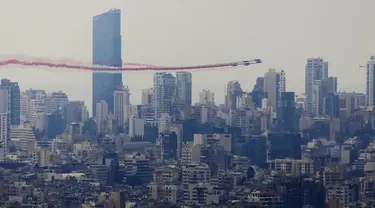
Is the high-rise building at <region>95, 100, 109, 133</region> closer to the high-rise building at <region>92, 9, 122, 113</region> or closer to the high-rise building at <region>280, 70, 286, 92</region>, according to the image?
the high-rise building at <region>92, 9, 122, 113</region>

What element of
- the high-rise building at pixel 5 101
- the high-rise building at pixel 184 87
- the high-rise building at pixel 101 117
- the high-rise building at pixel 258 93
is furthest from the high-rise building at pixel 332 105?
the high-rise building at pixel 5 101

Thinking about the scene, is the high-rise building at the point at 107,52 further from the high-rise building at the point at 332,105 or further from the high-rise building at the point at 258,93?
the high-rise building at the point at 332,105

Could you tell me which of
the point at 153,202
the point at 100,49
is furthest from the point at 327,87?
Answer: the point at 153,202

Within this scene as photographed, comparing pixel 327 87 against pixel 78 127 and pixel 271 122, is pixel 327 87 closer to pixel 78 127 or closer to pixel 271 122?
pixel 271 122

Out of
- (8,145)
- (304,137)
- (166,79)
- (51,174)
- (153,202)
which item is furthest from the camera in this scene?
(166,79)

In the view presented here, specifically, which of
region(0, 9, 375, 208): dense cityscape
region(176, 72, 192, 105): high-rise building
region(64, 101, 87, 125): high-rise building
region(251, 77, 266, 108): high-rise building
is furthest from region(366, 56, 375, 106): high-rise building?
region(64, 101, 87, 125): high-rise building
